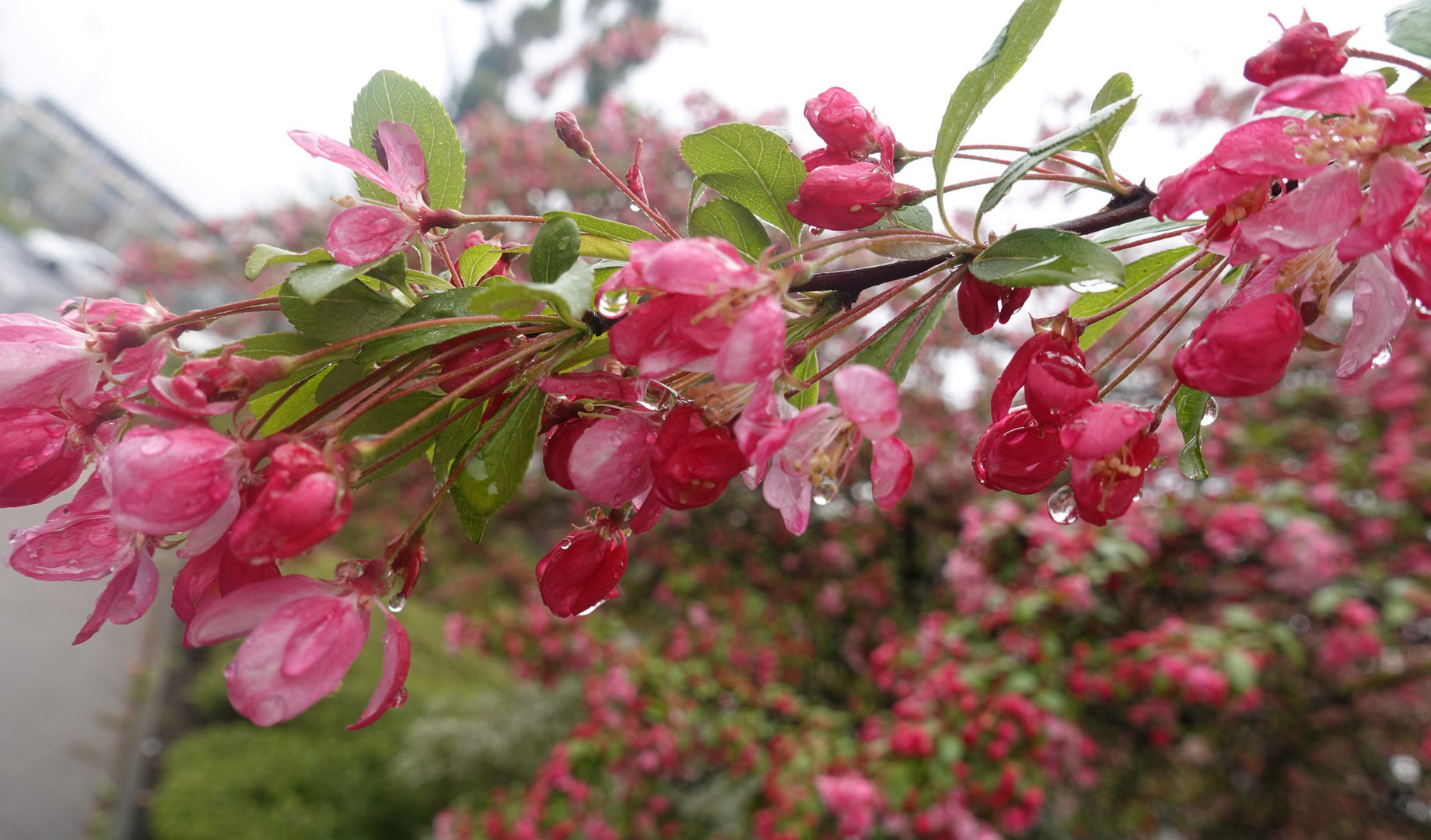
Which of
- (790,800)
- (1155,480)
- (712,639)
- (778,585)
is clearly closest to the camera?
(790,800)

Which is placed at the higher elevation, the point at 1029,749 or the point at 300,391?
the point at 300,391

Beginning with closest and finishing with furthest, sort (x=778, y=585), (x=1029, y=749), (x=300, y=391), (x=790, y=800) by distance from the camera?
(x=300, y=391)
(x=1029, y=749)
(x=790, y=800)
(x=778, y=585)

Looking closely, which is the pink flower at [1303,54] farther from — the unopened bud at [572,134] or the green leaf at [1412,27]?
the unopened bud at [572,134]

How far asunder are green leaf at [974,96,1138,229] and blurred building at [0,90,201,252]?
17.8 metres

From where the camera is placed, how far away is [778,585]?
13.3 ft

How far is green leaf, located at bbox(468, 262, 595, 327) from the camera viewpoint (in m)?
0.37

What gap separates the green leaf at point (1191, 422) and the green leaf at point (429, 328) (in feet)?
1.64

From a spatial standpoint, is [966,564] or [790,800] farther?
[966,564]

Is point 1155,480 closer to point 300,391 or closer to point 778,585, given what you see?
point 778,585

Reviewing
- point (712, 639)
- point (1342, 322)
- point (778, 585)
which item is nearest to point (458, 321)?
point (712, 639)

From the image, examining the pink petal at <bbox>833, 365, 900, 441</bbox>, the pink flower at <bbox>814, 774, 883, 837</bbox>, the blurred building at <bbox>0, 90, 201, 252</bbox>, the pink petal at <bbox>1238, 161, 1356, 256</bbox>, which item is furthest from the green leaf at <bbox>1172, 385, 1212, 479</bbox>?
the blurred building at <bbox>0, 90, 201, 252</bbox>

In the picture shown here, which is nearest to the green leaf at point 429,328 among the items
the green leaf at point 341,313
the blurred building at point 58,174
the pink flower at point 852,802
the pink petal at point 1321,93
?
the green leaf at point 341,313

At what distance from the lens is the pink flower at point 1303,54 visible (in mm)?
443

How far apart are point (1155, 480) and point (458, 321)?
3298 mm
